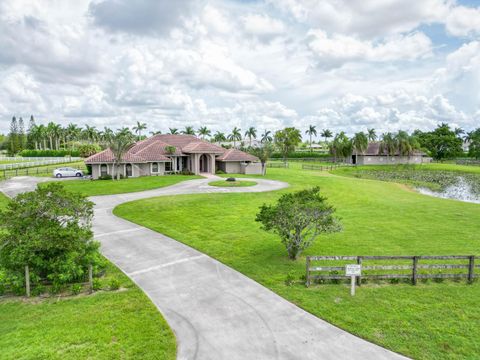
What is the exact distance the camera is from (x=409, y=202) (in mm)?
30547

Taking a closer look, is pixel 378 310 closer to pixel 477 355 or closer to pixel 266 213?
pixel 477 355

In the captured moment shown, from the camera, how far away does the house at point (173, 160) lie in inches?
1801

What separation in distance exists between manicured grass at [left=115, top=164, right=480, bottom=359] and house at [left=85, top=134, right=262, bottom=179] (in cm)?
1917

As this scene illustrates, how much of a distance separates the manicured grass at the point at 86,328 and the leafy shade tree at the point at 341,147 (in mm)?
76152

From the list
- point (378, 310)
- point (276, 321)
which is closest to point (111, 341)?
point (276, 321)

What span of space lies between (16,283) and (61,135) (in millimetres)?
114318

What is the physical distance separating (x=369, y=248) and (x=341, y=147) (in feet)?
224

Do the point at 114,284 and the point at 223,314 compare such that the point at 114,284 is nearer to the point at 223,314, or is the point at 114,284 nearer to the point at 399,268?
the point at 223,314

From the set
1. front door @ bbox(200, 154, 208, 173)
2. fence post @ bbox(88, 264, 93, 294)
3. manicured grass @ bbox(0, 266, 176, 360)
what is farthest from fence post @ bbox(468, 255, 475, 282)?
front door @ bbox(200, 154, 208, 173)

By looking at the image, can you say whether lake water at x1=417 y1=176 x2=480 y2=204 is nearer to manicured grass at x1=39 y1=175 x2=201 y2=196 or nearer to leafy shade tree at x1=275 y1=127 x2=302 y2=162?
manicured grass at x1=39 y1=175 x2=201 y2=196

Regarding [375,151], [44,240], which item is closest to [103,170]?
[44,240]

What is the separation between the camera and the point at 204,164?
55.7 m

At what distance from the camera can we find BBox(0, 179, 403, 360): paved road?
834 centimetres

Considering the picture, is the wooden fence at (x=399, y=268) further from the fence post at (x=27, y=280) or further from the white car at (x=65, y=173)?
the white car at (x=65, y=173)
